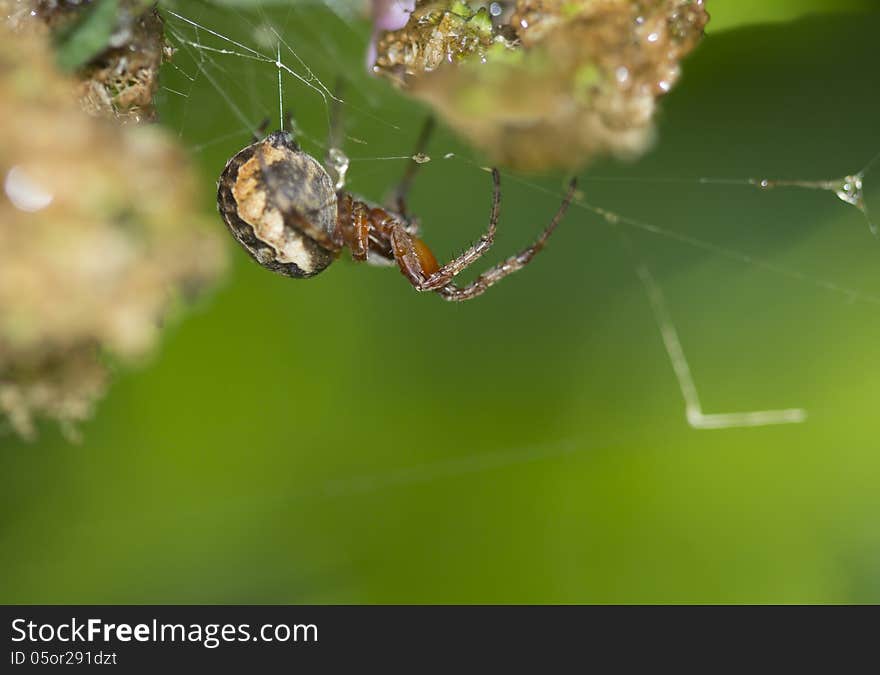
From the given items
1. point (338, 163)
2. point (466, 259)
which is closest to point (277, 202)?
point (338, 163)

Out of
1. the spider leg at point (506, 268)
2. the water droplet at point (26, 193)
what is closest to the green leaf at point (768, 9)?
the spider leg at point (506, 268)

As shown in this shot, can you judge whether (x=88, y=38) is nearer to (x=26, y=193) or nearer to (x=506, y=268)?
(x=26, y=193)

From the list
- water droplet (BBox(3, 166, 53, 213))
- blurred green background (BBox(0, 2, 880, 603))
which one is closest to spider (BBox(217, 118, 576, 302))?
blurred green background (BBox(0, 2, 880, 603))

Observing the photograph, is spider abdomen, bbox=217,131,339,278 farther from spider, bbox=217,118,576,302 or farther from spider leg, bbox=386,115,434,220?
spider leg, bbox=386,115,434,220

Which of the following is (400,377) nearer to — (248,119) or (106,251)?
(248,119)

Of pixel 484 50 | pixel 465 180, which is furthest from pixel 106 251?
pixel 465 180

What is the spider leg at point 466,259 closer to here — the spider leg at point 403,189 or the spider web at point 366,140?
the spider web at point 366,140
